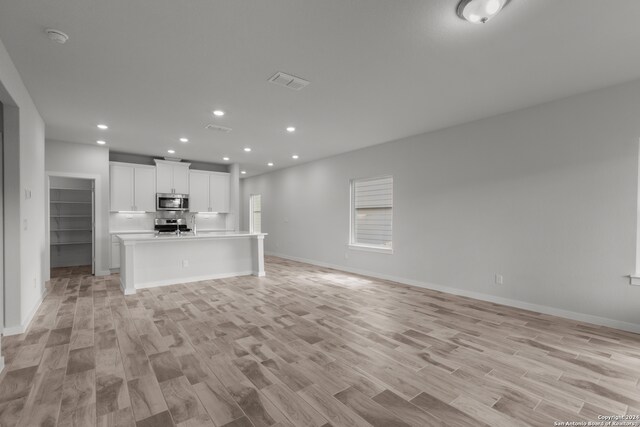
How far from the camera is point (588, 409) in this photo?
6.48ft

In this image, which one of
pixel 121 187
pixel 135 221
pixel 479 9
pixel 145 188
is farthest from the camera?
Answer: pixel 135 221

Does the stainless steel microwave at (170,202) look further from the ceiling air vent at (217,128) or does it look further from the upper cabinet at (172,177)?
the ceiling air vent at (217,128)

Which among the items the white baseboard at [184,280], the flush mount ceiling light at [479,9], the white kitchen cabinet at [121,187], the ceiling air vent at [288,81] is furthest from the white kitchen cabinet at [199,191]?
the flush mount ceiling light at [479,9]

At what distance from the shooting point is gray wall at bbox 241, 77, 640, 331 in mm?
3412

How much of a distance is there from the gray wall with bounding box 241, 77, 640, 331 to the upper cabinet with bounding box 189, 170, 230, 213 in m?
4.26

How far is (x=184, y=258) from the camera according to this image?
5.63 meters

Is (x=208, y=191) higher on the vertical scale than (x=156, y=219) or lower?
higher

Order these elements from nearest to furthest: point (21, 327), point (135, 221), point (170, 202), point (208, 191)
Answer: point (21, 327), point (135, 221), point (170, 202), point (208, 191)

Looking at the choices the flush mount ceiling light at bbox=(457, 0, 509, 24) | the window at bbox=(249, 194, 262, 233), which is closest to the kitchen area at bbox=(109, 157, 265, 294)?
the window at bbox=(249, 194, 262, 233)

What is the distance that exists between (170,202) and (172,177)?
646 millimetres

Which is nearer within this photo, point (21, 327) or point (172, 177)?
point (21, 327)

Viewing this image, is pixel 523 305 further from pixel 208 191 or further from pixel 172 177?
pixel 172 177

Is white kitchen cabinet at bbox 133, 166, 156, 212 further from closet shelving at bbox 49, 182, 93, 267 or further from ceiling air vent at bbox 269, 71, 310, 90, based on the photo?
ceiling air vent at bbox 269, 71, 310, 90

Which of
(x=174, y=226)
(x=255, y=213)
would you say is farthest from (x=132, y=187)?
(x=255, y=213)
